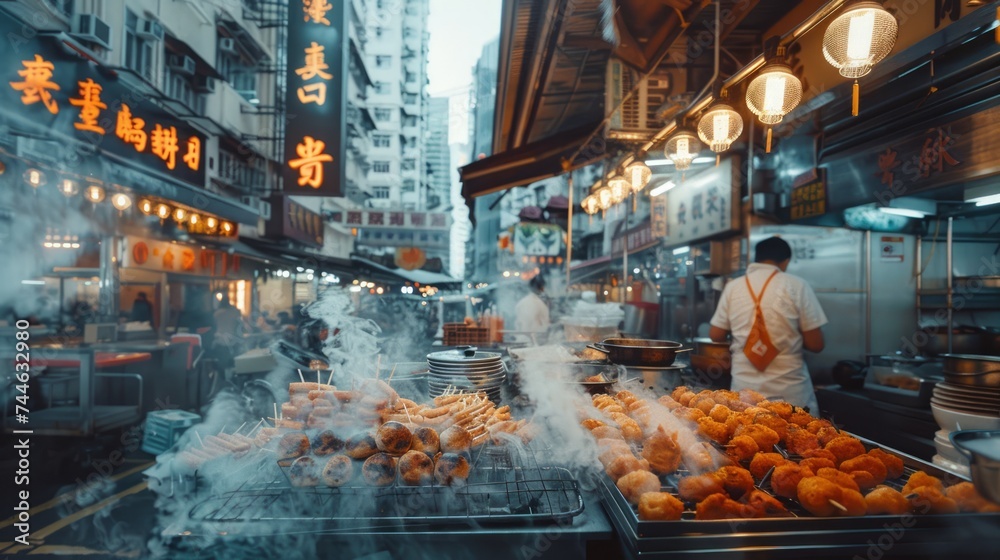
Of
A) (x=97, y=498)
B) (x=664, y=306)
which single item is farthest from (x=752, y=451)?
(x=664, y=306)

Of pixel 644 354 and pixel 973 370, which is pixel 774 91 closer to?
pixel 644 354

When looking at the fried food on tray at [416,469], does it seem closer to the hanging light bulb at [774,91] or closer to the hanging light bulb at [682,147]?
the hanging light bulb at [774,91]

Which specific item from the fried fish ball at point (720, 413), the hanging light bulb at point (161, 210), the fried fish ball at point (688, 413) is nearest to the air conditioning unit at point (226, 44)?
the hanging light bulb at point (161, 210)

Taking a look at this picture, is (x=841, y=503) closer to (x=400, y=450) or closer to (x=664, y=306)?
(x=400, y=450)

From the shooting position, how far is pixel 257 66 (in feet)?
59.2

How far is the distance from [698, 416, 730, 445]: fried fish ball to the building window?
44.9ft

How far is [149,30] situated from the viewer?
11148mm

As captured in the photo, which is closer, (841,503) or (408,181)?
(841,503)

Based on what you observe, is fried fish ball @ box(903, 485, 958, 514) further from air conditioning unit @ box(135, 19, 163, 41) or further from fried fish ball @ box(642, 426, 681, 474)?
air conditioning unit @ box(135, 19, 163, 41)

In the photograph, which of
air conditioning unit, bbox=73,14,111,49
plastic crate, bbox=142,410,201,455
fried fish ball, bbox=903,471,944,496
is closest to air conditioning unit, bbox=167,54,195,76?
air conditioning unit, bbox=73,14,111,49

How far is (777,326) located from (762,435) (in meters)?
2.65

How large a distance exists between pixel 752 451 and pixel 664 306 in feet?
27.3

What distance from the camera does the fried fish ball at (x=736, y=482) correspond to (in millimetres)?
1998

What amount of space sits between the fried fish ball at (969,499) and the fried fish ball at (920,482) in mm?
43
